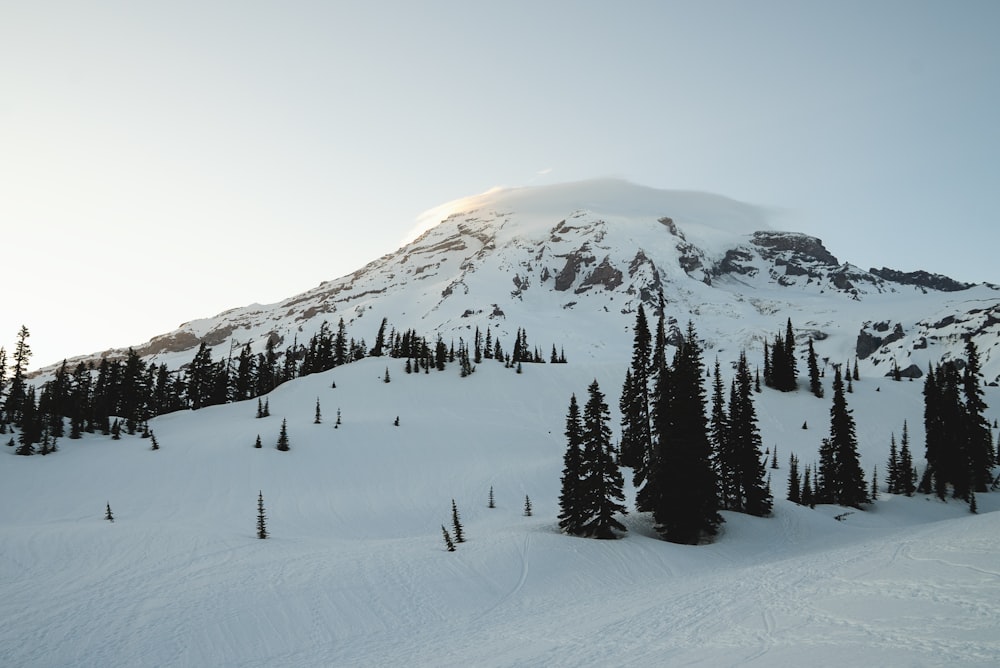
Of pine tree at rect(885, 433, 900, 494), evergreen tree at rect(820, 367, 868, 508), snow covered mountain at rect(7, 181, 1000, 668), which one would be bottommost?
pine tree at rect(885, 433, 900, 494)

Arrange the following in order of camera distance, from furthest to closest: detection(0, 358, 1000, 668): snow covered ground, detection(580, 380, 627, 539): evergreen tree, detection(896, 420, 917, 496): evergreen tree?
detection(896, 420, 917, 496): evergreen tree, detection(580, 380, 627, 539): evergreen tree, detection(0, 358, 1000, 668): snow covered ground

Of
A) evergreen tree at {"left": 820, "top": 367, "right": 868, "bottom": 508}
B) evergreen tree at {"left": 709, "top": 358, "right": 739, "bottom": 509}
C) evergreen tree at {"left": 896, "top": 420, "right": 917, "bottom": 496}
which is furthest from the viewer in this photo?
evergreen tree at {"left": 896, "top": 420, "right": 917, "bottom": 496}

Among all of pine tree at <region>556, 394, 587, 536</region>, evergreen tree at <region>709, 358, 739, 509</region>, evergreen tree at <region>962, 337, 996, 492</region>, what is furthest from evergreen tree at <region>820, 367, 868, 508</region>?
pine tree at <region>556, 394, 587, 536</region>

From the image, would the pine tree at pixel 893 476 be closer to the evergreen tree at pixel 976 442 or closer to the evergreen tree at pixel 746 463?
the evergreen tree at pixel 976 442

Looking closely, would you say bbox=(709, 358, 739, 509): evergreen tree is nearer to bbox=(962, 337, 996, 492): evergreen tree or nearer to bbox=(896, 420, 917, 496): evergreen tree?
bbox=(896, 420, 917, 496): evergreen tree

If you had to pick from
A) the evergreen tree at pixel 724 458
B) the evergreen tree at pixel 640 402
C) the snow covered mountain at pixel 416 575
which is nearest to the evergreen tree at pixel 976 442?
the snow covered mountain at pixel 416 575

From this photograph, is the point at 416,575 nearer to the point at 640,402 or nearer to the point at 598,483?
the point at 598,483

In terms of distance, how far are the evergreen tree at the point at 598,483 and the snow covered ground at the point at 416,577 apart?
1611 mm

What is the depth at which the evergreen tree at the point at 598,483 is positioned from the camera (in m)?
31.2

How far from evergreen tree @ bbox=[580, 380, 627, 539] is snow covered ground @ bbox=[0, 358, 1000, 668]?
1.61 metres

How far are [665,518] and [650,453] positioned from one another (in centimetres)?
502

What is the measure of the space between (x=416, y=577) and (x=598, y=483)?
12.5m

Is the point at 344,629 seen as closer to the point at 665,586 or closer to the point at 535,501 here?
the point at 665,586

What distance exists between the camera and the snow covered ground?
14.1 meters
